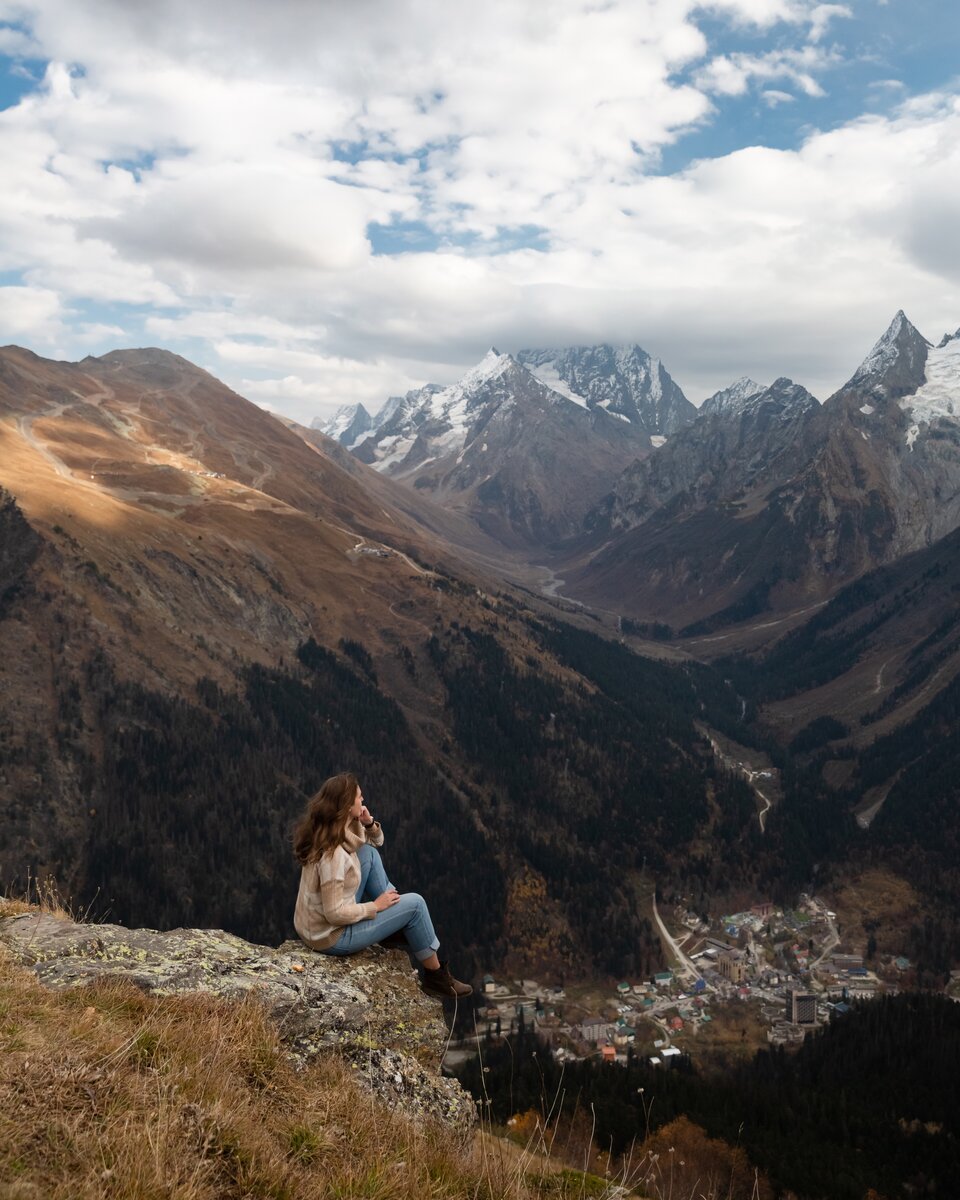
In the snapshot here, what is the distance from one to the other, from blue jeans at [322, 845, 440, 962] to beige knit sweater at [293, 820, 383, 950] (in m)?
0.16

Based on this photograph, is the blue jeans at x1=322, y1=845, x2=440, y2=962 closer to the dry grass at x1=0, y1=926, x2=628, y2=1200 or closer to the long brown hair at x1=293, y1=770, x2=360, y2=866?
the long brown hair at x1=293, y1=770, x2=360, y2=866

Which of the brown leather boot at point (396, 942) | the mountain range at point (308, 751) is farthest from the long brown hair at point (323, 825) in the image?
the mountain range at point (308, 751)

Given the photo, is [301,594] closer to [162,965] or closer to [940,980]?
[940,980]

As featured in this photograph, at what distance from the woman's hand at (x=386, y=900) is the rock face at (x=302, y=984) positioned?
1148 mm

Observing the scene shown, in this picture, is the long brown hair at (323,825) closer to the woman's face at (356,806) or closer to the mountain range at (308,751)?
the woman's face at (356,806)

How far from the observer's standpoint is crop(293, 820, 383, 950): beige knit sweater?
12.3 meters

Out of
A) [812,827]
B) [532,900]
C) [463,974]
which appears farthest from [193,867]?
[812,827]

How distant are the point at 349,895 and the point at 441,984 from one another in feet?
Result: 8.14

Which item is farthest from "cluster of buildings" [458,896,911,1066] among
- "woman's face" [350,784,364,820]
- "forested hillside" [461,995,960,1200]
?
"woman's face" [350,784,364,820]

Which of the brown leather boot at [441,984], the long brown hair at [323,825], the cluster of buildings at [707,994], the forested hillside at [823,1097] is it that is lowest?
the cluster of buildings at [707,994]

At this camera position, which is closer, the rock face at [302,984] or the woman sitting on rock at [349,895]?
the rock face at [302,984]

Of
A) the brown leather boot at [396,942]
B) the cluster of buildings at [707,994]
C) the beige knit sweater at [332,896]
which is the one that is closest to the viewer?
the beige knit sweater at [332,896]

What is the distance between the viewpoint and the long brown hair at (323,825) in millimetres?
12430

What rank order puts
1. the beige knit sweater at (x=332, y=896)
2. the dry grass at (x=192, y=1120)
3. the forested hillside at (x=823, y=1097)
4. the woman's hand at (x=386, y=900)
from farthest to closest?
the forested hillside at (x=823, y=1097)
the woman's hand at (x=386, y=900)
the beige knit sweater at (x=332, y=896)
the dry grass at (x=192, y=1120)
